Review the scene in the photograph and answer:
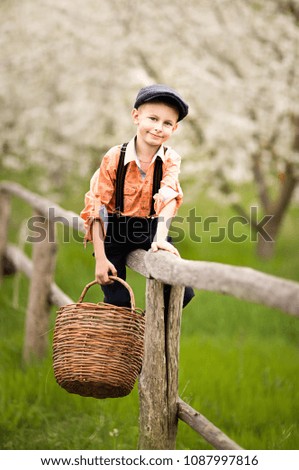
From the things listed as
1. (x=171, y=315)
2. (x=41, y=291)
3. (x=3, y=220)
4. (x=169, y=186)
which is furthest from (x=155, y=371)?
(x=3, y=220)

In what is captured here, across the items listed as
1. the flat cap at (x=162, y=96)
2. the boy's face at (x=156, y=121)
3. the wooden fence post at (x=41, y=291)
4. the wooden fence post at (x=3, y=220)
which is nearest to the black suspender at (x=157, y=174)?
the boy's face at (x=156, y=121)

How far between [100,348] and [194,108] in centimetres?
681

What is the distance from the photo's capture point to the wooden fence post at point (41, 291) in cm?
450

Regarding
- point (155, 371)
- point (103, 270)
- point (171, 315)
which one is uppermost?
point (103, 270)

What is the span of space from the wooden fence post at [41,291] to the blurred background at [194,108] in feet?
1.00

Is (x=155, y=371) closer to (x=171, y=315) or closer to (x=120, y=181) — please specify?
(x=171, y=315)

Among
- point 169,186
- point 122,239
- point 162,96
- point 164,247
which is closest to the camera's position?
point 164,247

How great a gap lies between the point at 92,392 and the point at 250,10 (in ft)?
22.8

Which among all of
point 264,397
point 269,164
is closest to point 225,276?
point 264,397

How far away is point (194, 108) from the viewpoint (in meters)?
8.75

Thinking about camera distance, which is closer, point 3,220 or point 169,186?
point 169,186

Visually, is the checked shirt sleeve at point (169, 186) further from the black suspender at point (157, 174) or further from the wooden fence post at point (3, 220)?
the wooden fence post at point (3, 220)

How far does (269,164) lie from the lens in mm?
9594

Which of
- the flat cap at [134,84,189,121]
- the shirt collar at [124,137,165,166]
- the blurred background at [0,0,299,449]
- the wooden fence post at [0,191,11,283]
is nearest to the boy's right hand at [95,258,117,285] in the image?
the shirt collar at [124,137,165,166]
